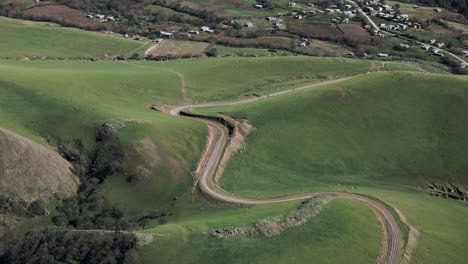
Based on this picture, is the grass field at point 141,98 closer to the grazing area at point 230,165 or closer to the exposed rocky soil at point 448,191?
the grazing area at point 230,165

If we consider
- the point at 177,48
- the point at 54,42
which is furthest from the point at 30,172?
the point at 177,48

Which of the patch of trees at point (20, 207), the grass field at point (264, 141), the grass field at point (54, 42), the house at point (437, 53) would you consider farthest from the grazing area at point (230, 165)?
the house at point (437, 53)

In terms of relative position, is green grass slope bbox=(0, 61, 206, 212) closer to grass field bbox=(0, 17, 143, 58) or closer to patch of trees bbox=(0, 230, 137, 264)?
patch of trees bbox=(0, 230, 137, 264)

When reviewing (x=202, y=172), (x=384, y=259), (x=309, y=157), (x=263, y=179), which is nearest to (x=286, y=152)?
(x=309, y=157)

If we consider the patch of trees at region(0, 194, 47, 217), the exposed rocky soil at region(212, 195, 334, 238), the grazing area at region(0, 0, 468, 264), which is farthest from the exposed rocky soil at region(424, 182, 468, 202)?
the patch of trees at region(0, 194, 47, 217)

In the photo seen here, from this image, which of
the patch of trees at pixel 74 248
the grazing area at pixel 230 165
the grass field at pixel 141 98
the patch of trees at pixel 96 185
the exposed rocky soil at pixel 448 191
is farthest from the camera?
the exposed rocky soil at pixel 448 191

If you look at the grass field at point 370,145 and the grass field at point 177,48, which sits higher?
the grass field at point 370,145
